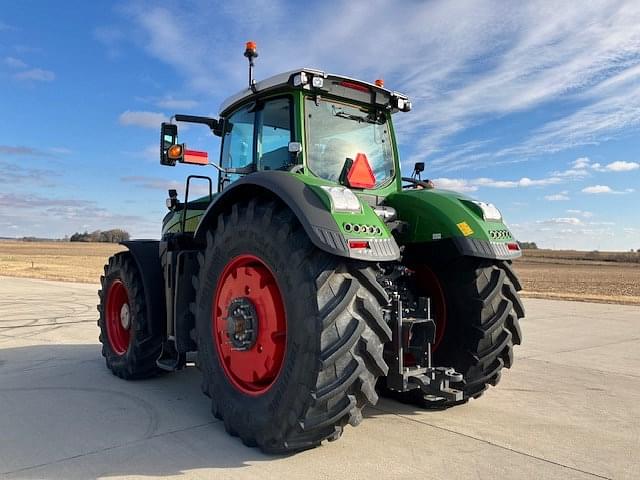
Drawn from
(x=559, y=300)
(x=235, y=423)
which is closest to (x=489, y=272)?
(x=235, y=423)

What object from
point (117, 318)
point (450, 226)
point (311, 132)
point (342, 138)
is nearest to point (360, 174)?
point (342, 138)

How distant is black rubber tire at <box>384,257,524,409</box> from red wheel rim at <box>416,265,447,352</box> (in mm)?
47

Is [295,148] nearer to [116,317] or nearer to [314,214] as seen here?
[314,214]

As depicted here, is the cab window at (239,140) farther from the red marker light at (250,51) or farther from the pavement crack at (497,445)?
the pavement crack at (497,445)

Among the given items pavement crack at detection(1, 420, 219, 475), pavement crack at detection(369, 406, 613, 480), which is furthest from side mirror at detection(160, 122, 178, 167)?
pavement crack at detection(369, 406, 613, 480)

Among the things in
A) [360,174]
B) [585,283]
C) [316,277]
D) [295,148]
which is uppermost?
[295,148]

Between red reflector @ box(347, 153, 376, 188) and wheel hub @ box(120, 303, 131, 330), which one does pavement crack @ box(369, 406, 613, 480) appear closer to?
red reflector @ box(347, 153, 376, 188)

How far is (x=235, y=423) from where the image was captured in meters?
3.57

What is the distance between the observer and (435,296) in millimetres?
4512

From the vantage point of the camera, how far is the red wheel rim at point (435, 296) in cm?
441

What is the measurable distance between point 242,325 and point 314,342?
776mm

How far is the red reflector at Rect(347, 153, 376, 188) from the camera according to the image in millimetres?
4258

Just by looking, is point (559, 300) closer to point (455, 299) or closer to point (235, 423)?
point (455, 299)

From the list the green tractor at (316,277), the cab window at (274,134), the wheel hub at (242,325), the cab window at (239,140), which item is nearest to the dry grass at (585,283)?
the green tractor at (316,277)
